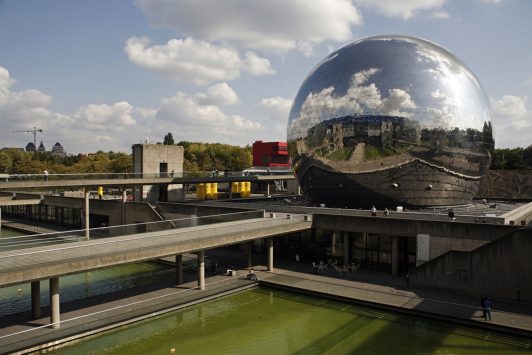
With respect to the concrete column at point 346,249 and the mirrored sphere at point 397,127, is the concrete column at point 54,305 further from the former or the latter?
the mirrored sphere at point 397,127

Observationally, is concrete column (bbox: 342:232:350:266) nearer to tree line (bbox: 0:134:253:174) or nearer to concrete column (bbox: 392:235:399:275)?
concrete column (bbox: 392:235:399:275)

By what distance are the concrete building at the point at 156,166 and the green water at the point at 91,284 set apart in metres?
20.8

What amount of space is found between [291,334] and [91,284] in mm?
14387

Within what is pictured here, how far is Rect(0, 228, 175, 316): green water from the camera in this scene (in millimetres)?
22609

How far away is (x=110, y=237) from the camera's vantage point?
2206cm

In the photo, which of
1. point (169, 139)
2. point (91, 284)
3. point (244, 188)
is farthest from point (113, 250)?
point (169, 139)

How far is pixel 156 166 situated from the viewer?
51.5 m

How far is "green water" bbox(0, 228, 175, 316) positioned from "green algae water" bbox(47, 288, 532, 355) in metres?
6.49

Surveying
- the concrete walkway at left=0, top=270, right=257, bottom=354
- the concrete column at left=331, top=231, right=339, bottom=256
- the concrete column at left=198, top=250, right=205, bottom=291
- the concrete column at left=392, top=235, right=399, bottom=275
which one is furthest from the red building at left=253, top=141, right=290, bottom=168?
the concrete column at left=198, top=250, right=205, bottom=291

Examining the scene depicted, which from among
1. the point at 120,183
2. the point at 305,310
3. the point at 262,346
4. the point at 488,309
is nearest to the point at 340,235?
the point at 305,310

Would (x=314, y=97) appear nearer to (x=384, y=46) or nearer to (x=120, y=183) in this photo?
(x=384, y=46)

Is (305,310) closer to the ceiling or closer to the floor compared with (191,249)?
closer to the floor

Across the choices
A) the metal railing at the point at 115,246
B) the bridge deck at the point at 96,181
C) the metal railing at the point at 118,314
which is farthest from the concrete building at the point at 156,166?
the metal railing at the point at 118,314

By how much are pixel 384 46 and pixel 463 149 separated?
10163 millimetres
